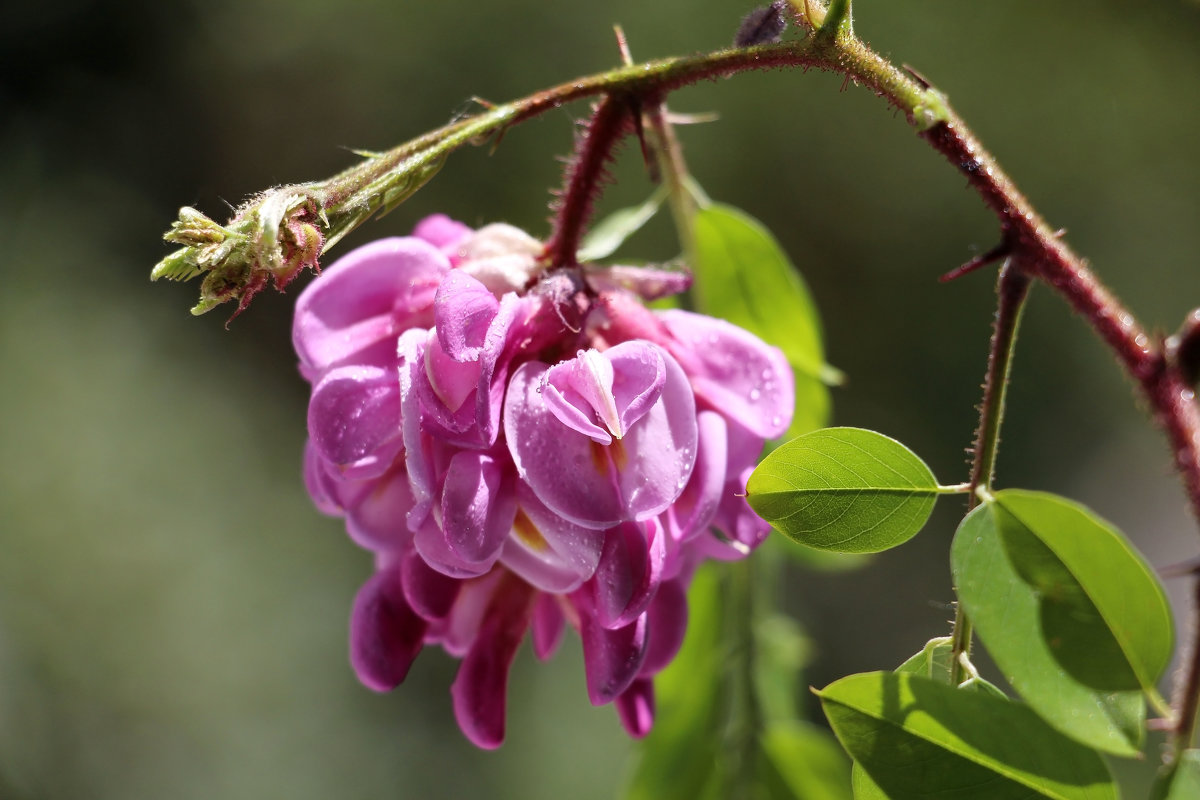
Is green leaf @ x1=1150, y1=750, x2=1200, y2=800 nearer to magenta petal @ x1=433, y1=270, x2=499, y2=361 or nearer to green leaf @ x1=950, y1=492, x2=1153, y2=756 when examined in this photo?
green leaf @ x1=950, y1=492, x2=1153, y2=756

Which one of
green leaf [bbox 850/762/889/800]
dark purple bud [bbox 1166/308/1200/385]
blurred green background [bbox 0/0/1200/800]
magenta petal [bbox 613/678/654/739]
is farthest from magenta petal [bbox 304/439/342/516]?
blurred green background [bbox 0/0/1200/800]

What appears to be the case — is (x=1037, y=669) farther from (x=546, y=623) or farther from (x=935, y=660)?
(x=546, y=623)

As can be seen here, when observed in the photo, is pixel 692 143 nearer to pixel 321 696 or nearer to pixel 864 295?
pixel 864 295

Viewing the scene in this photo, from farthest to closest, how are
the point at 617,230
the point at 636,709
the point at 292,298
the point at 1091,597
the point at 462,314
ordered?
the point at 292,298, the point at 617,230, the point at 636,709, the point at 462,314, the point at 1091,597

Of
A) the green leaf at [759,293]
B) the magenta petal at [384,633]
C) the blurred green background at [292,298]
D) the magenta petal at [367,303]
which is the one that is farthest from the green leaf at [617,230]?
the blurred green background at [292,298]

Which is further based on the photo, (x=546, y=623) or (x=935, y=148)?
(x=546, y=623)

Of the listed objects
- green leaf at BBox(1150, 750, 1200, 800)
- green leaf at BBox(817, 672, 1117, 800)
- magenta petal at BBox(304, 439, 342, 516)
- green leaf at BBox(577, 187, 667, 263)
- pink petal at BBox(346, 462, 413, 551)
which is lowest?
green leaf at BBox(1150, 750, 1200, 800)

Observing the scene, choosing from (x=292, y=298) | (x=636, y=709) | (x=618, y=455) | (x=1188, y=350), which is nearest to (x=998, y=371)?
(x=1188, y=350)
